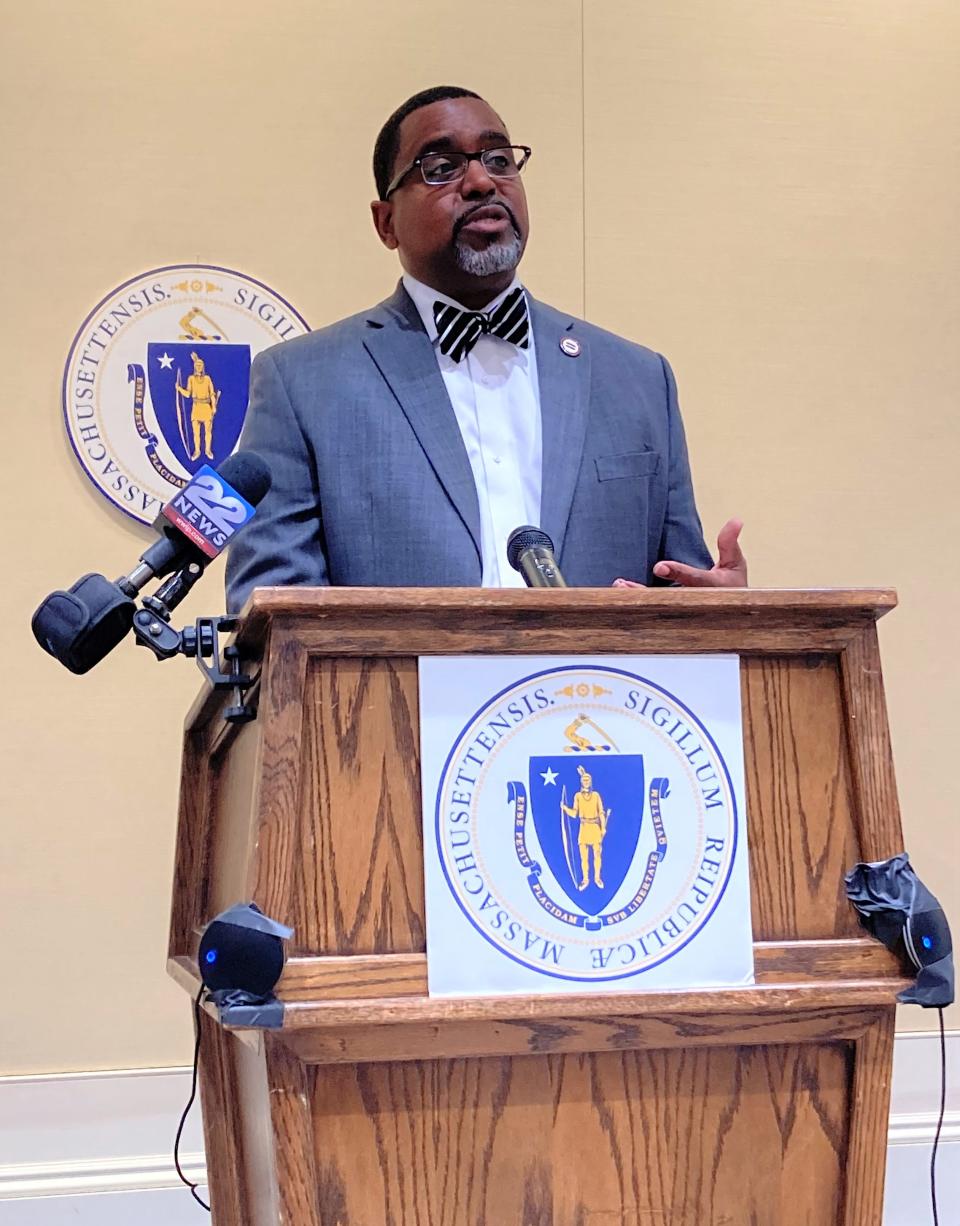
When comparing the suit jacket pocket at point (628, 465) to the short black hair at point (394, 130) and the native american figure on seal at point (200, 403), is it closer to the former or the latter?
the short black hair at point (394, 130)

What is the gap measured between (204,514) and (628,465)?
0.82 m

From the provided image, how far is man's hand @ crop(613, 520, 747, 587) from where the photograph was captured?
4.75ft

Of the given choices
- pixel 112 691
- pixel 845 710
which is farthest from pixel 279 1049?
pixel 112 691

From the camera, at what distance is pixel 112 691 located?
9.59ft

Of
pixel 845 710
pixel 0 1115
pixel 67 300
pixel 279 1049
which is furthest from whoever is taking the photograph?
pixel 67 300

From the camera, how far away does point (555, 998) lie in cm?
109

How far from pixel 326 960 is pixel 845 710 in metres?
0.47

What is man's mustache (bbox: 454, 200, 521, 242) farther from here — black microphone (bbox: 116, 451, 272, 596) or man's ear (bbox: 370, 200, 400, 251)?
black microphone (bbox: 116, 451, 272, 596)

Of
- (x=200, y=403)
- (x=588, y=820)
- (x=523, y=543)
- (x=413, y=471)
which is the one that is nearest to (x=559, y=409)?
(x=413, y=471)

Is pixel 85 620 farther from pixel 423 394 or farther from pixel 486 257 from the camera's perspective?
pixel 486 257

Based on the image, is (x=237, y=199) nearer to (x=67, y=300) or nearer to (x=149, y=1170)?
(x=67, y=300)

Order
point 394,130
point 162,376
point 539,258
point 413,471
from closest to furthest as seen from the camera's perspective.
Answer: point 413,471
point 394,130
point 162,376
point 539,258

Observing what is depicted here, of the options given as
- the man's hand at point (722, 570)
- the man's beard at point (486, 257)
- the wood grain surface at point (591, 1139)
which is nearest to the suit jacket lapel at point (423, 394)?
the man's beard at point (486, 257)

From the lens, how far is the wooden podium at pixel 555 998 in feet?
3.56
